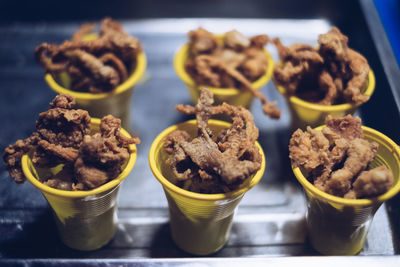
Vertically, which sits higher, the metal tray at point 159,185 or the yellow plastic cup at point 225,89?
the yellow plastic cup at point 225,89

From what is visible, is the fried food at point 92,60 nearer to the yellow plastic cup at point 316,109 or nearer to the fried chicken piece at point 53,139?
the fried chicken piece at point 53,139

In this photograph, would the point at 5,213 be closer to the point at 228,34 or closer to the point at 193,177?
the point at 193,177

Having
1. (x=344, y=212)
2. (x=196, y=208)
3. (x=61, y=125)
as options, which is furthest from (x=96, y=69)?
(x=344, y=212)

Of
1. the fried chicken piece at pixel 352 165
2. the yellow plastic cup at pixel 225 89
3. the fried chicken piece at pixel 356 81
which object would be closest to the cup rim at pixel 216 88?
the yellow plastic cup at pixel 225 89

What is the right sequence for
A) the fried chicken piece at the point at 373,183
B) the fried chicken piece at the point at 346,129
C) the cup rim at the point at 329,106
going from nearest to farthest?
1. the fried chicken piece at the point at 373,183
2. the fried chicken piece at the point at 346,129
3. the cup rim at the point at 329,106

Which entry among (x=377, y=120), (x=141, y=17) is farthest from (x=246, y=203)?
(x=141, y=17)

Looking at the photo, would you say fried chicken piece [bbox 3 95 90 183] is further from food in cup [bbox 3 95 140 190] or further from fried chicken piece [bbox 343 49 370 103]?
fried chicken piece [bbox 343 49 370 103]

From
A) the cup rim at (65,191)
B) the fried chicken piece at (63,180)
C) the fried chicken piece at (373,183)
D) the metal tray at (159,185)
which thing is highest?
the fried chicken piece at (373,183)

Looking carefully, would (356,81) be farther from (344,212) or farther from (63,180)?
(63,180)
